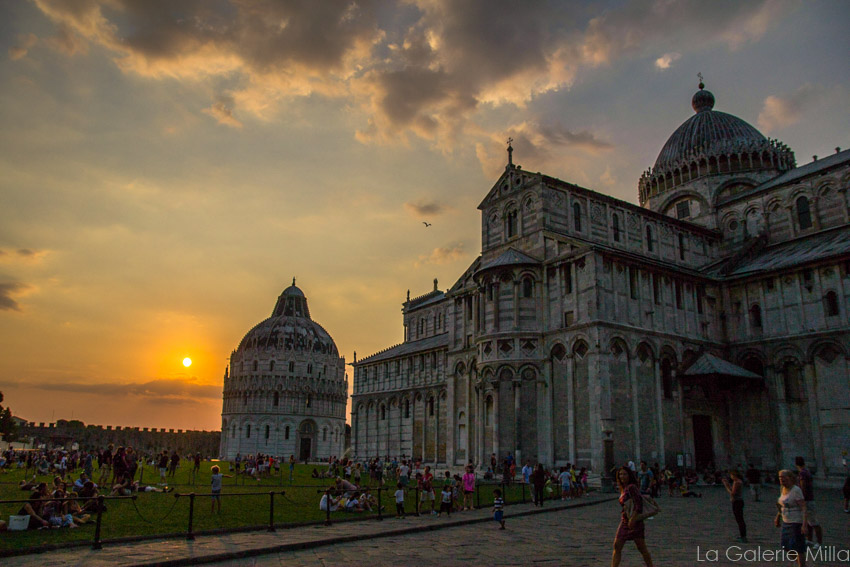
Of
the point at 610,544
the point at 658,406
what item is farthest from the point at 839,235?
the point at 610,544

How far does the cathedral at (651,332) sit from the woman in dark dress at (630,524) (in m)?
19.9

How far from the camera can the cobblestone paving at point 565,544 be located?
11789mm

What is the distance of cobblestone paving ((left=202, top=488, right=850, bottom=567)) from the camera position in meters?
11.8

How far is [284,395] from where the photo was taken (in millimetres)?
100625

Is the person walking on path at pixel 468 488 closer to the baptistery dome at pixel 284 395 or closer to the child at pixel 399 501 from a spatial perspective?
the child at pixel 399 501

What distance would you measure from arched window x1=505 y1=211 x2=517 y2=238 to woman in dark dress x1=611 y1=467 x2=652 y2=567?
28.3 metres

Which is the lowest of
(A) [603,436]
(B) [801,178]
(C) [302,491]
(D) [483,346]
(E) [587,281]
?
(C) [302,491]

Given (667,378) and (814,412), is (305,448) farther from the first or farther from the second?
(814,412)

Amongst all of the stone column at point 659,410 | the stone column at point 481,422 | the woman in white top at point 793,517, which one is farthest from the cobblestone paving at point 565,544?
the stone column at point 481,422

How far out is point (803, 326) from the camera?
107 ft

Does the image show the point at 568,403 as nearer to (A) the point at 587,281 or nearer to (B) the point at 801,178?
(A) the point at 587,281

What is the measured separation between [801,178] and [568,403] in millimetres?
22706

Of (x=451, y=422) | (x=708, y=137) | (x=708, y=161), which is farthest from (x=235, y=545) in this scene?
(x=708, y=137)

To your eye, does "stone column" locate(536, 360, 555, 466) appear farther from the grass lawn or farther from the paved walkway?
the paved walkway
